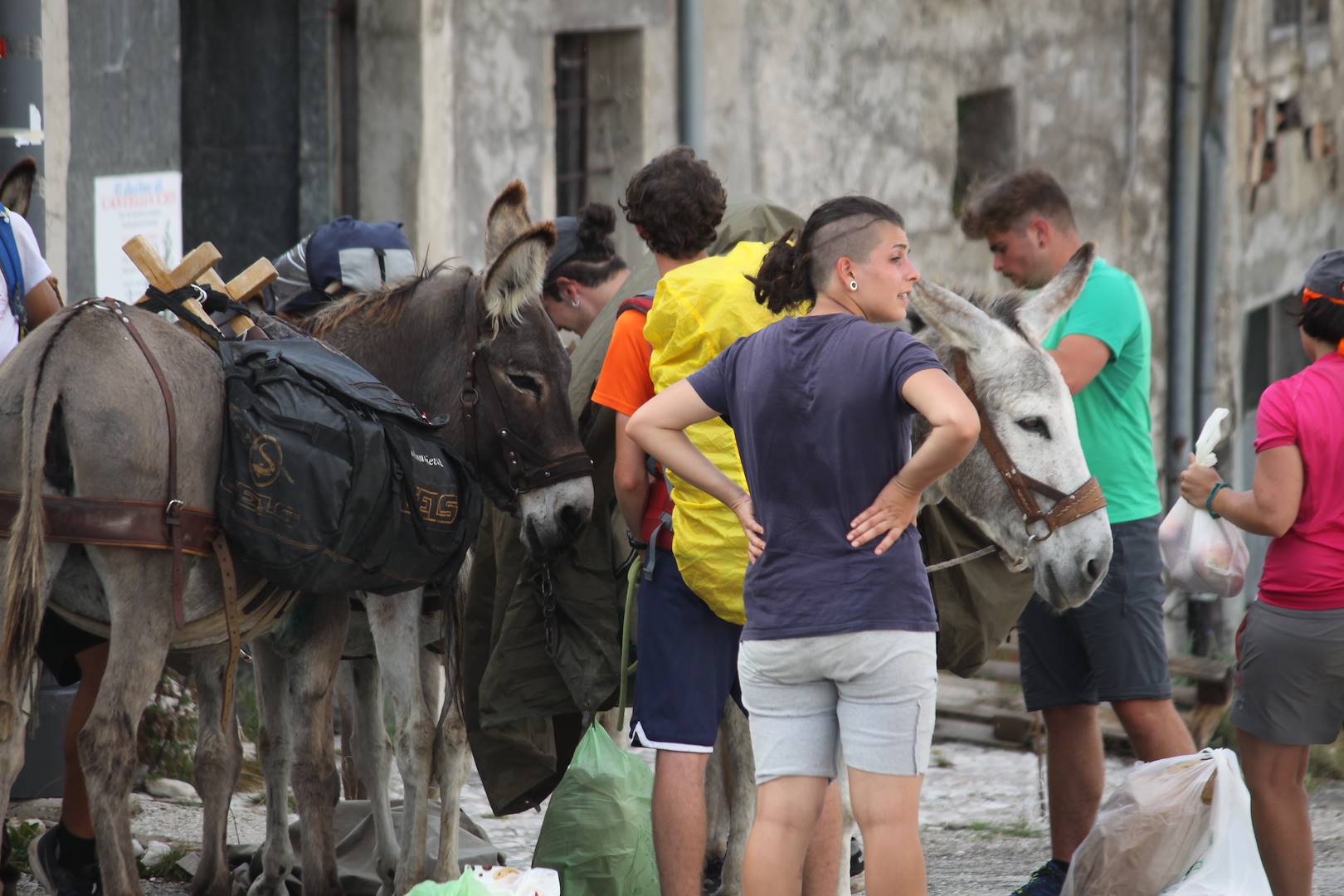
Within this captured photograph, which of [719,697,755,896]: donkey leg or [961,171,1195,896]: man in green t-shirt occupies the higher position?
[961,171,1195,896]: man in green t-shirt

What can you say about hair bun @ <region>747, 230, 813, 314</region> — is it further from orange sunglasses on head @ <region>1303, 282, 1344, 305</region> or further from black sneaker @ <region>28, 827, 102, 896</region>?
black sneaker @ <region>28, 827, 102, 896</region>

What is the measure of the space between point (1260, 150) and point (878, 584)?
12.4 m

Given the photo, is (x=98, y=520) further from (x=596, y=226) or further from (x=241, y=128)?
(x=241, y=128)

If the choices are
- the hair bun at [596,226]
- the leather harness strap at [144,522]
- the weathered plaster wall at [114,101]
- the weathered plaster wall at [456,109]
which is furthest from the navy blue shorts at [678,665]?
the weathered plaster wall at [456,109]

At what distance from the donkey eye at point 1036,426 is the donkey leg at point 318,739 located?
5.98 ft

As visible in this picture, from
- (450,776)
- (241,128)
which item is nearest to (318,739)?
(450,776)

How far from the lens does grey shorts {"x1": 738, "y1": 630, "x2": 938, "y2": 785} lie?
3.64 metres

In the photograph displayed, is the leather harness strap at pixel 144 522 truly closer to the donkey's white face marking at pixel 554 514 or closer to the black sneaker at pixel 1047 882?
the donkey's white face marking at pixel 554 514

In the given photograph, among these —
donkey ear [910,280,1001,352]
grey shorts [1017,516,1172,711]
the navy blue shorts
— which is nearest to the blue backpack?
the navy blue shorts

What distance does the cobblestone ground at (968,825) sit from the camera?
5656 millimetres

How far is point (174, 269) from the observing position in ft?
15.0

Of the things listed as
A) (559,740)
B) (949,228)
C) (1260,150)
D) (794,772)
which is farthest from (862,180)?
(794,772)

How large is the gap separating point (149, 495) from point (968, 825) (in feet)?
12.0

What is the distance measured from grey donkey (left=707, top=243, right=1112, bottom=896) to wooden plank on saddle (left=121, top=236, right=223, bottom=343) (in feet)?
5.91
